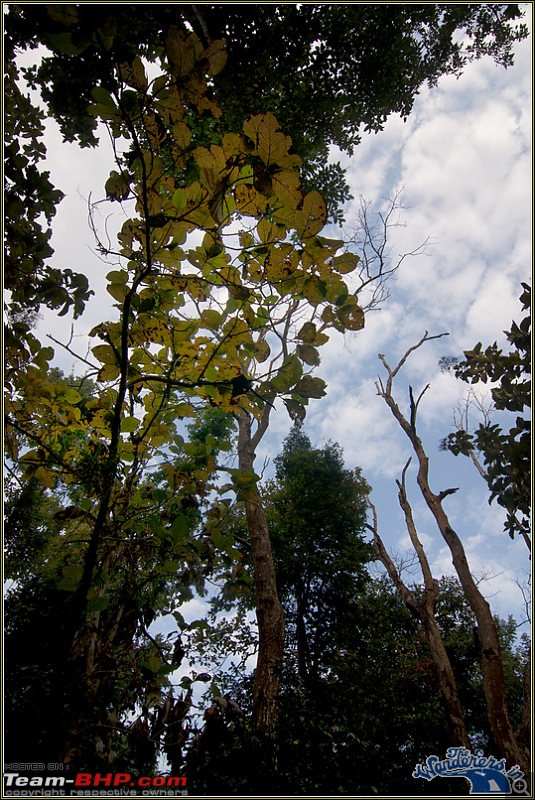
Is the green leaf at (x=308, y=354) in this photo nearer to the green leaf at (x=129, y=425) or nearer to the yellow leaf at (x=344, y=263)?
the yellow leaf at (x=344, y=263)

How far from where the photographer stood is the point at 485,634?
4.04 meters

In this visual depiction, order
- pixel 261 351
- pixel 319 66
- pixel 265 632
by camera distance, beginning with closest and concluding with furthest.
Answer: pixel 261 351, pixel 319 66, pixel 265 632

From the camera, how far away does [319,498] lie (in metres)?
6.48

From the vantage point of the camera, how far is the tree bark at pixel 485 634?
11.2 feet

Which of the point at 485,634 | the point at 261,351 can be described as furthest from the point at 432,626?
the point at 261,351

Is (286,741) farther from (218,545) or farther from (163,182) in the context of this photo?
(163,182)

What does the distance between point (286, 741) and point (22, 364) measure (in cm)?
202

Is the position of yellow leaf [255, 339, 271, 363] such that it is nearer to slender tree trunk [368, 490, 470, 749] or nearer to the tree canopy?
the tree canopy

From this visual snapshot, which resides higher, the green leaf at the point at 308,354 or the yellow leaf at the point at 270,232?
the yellow leaf at the point at 270,232

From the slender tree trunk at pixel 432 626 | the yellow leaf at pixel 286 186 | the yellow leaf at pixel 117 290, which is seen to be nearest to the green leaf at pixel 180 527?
the yellow leaf at pixel 117 290

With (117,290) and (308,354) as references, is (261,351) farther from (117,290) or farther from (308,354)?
(117,290)

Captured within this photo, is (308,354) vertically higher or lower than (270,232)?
lower

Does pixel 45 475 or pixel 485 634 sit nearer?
pixel 45 475

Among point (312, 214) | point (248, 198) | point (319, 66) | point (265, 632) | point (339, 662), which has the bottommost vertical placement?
point (339, 662)
